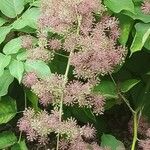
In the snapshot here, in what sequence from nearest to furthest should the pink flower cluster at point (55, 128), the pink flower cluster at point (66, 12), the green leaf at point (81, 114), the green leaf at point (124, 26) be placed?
1. the pink flower cluster at point (55, 128)
2. the pink flower cluster at point (66, 12)
3. the green leaf at point (124, 26)
4. the green leaf at point (81, 114)

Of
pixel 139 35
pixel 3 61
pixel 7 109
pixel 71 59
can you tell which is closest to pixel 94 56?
pixel 71 59

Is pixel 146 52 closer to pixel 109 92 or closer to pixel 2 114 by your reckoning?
pixel 109 92

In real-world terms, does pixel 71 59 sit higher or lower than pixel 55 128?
higher

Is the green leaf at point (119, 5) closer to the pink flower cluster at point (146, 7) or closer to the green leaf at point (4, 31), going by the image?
the pink flower cluster at point (146, 7)

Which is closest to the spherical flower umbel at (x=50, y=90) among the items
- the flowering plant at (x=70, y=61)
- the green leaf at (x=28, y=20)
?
the flowering plant at (x=70, y=61)

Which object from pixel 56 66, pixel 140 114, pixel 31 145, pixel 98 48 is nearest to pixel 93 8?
pixel 98 48

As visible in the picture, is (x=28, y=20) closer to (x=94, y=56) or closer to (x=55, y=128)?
(x=94, y=56)
